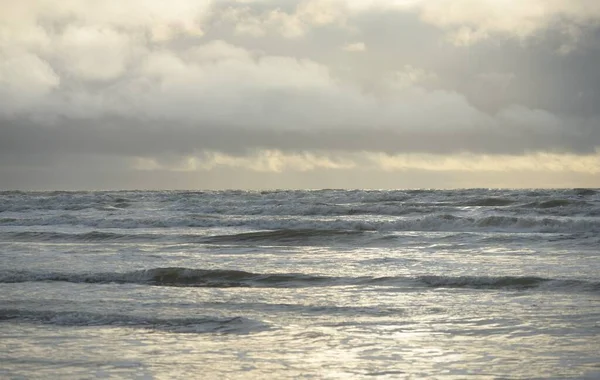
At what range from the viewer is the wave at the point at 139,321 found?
959 centimetres

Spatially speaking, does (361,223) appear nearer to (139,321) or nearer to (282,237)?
(282,237)

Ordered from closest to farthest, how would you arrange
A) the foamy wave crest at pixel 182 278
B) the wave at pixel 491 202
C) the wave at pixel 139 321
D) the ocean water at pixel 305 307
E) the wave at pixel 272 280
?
1. the ocean water at pixel 305 307
2. the wave at pixel 139 321
3. the wave at pixel 272 280
4. the foamy wave crest at pixel 182 278
5. the wave at pixel 491 202

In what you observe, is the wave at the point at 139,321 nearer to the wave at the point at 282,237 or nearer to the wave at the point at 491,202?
the wave at the point at 282,237

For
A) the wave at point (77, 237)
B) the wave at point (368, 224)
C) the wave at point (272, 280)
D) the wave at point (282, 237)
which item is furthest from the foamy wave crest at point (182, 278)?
the wave at point (368, 224)

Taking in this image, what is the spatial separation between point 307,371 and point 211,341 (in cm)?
186

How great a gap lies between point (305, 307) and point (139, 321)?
8.45 ft

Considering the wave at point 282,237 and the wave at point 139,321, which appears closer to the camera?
the wave at point 139,321

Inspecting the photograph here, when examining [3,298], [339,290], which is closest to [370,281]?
[339,290]

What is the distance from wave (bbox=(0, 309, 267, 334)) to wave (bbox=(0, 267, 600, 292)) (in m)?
3.59

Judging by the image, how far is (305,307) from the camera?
11188 mm

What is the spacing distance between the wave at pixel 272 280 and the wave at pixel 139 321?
3.59 metres

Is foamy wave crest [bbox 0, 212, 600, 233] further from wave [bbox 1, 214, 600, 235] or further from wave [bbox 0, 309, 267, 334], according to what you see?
wave [bbox 0, 309, 267, 334]

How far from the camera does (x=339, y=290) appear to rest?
12961 mm

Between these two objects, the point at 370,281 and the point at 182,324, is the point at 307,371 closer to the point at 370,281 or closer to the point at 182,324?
the point at 182,324
